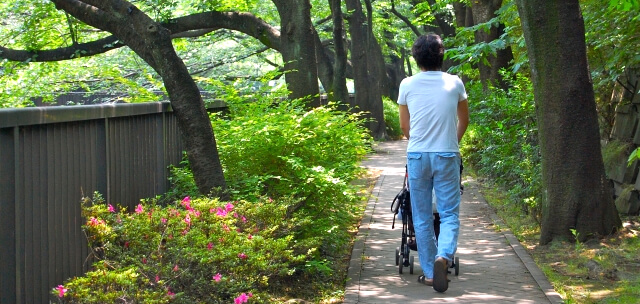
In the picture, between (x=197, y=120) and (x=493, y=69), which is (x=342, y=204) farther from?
(x=493, y=69)

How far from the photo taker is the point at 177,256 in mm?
5691

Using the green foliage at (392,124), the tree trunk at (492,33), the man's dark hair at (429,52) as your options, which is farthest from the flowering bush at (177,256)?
the green foliage at (392,124)

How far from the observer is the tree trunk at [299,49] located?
14.7 metres

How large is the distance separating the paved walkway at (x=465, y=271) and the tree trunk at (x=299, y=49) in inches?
130

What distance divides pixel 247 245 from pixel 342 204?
10.0 ft

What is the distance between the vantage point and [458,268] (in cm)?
785

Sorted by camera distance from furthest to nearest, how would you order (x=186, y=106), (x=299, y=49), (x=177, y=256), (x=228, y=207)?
(x=299, y=49), (x=186, y=106), (x=228, y=207), (x=177, y=256)

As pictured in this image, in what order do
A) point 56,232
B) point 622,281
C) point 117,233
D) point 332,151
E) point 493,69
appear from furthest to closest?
point 493,69
point 332,151
point 622,281
point 117,233
point 56,232

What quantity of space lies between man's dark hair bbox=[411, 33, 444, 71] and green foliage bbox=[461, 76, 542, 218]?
4.06 metres

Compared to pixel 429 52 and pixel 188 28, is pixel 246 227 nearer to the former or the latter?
pixel 429 52

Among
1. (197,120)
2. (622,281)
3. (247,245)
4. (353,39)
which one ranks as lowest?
(622,281)

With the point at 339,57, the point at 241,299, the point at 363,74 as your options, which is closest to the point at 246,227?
the point at 241,299

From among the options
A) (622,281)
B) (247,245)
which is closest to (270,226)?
(247,245)

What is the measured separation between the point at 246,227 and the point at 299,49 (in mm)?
8243
